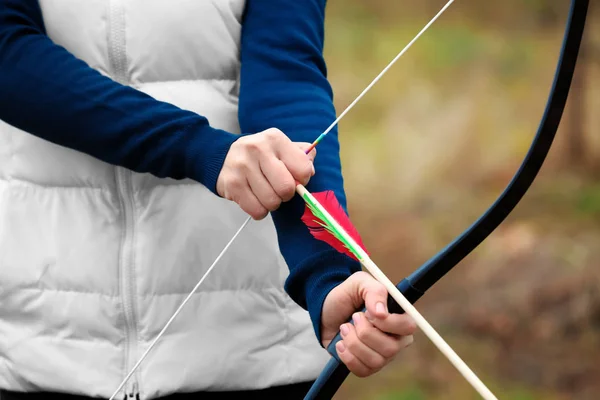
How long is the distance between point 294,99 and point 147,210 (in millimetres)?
185

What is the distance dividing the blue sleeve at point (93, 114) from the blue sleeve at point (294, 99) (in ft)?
0.24

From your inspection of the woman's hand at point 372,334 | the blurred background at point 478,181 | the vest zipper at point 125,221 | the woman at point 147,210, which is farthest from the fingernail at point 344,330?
the blurred background at point 478,181

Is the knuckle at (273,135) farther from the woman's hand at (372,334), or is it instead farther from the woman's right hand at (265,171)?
the woman's hand at (372,334)

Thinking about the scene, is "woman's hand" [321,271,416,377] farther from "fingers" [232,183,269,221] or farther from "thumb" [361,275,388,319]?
"fingers" [232,183,269,221]

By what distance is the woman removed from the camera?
2.68 ft

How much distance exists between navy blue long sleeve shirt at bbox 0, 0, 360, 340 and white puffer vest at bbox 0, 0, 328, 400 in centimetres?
5

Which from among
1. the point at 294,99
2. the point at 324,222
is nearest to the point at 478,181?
the point at 294,99

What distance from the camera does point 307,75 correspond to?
875mm

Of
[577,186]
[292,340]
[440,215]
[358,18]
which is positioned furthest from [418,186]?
[292,340]

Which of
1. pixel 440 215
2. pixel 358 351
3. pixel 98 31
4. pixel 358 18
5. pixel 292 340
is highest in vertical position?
pixel 98 31

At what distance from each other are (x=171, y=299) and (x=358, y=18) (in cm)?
361

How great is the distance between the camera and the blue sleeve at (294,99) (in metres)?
0.81

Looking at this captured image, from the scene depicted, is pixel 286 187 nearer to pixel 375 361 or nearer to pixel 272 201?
pixel 272 201

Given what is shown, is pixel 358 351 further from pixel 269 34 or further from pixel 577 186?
pixel 577 186
